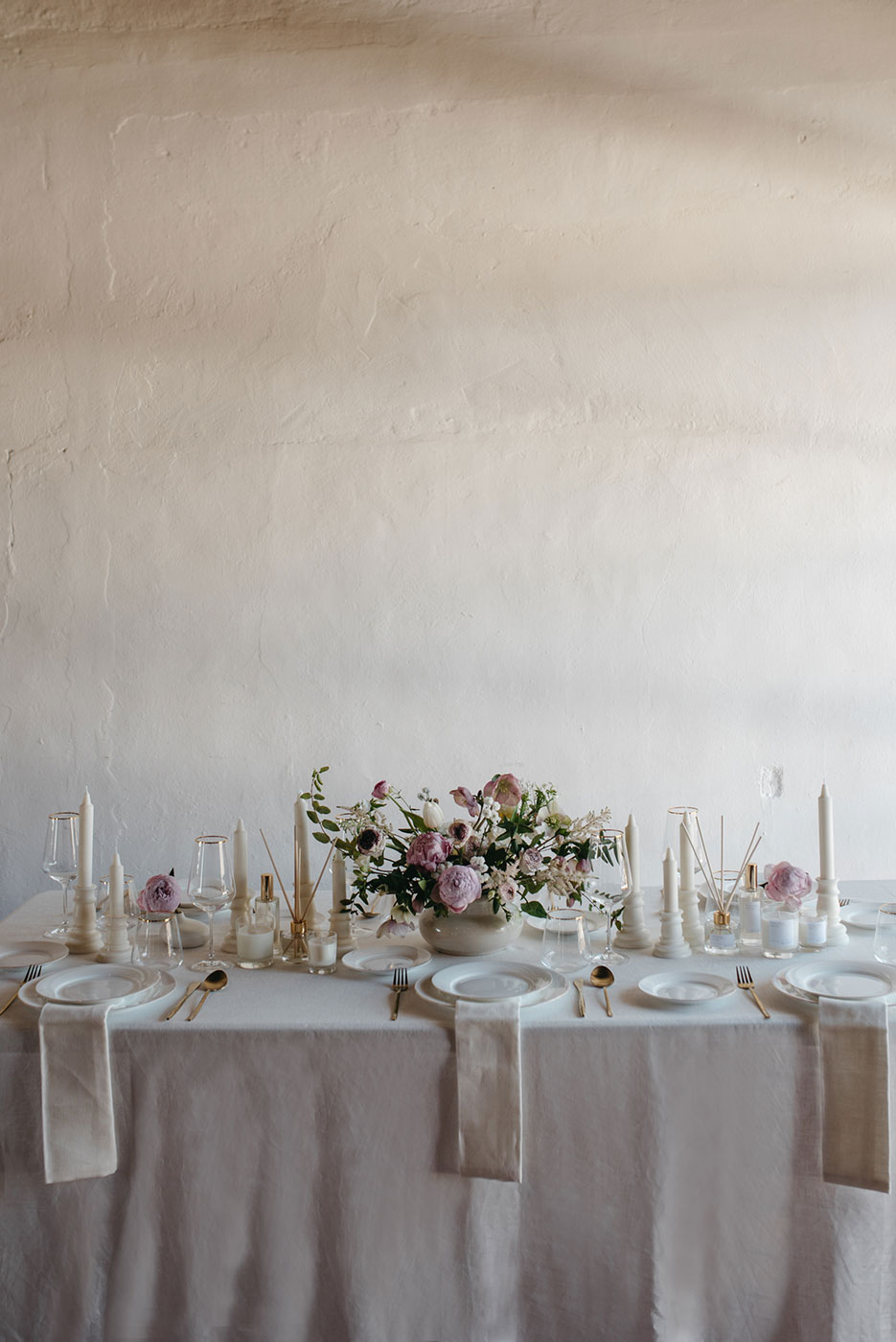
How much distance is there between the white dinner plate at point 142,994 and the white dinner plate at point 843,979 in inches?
39.9

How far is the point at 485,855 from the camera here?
6.14 ft

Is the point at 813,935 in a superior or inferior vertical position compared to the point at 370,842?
inferior

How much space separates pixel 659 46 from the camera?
9.80 ft

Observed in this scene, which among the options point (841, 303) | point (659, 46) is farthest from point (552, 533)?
point (659, 46)

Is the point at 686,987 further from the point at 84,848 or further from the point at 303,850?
the point at 84,848

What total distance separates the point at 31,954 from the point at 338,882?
1.87 feet

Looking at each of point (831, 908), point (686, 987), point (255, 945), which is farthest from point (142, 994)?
point (831, 908)

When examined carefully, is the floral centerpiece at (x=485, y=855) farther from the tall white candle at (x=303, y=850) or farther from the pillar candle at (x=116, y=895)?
the pillar candle at (x=116, y=895)

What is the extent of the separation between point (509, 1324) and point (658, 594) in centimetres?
193

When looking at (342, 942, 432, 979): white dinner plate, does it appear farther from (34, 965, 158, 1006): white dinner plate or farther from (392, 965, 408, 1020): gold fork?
(34, 965, 158, 1006): white dinner plate

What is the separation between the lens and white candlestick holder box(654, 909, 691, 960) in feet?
6.30

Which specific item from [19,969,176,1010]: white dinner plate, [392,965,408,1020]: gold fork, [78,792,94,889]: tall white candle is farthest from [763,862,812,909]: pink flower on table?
[78,792,94,889]: tall white candle

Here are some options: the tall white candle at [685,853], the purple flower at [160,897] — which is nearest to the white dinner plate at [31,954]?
the purple flower at [160,897]

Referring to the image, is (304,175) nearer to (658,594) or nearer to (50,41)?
(50,41)
